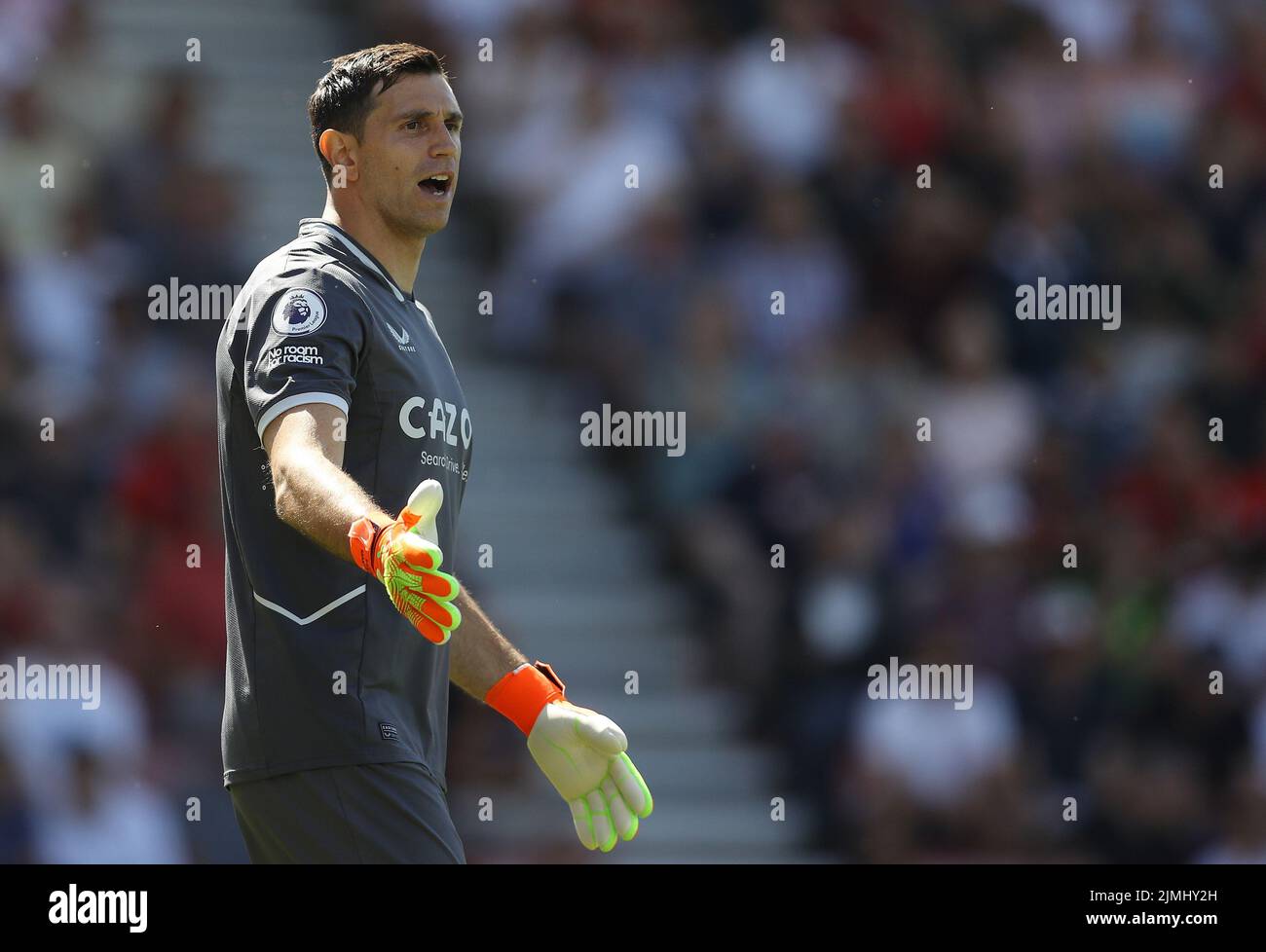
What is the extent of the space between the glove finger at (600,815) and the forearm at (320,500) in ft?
2.63

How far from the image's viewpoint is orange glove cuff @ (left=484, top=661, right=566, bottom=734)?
3.91 meters

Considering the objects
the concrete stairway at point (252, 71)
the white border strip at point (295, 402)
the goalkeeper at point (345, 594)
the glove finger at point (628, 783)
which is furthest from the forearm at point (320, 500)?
the concrete stairway at point (252, 71)

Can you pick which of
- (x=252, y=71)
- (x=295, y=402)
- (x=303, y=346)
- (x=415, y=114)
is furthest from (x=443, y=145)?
(x=252, y=71)

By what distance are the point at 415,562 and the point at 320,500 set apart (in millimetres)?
263

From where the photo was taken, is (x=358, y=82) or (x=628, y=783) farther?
(x=358, y=82)

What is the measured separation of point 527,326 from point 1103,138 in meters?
3.00

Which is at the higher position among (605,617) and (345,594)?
(345,594)

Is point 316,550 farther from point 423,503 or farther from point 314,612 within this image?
point 423,503

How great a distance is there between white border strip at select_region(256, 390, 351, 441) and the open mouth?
24.4 inches

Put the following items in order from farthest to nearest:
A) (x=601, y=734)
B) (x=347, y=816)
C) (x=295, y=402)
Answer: (x=601, y=734) → (x=347, y=816) → (x=295, y=402)

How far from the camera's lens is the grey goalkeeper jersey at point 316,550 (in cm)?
362

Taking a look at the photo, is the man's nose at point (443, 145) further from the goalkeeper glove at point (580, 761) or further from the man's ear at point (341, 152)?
the goalkeeper glove at point (580, 761)

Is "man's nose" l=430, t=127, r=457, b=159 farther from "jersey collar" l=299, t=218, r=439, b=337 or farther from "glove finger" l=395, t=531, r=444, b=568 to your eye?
"glove finger" l=395, t=531, r=444, b=568

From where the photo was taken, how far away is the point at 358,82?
13.1 ft
